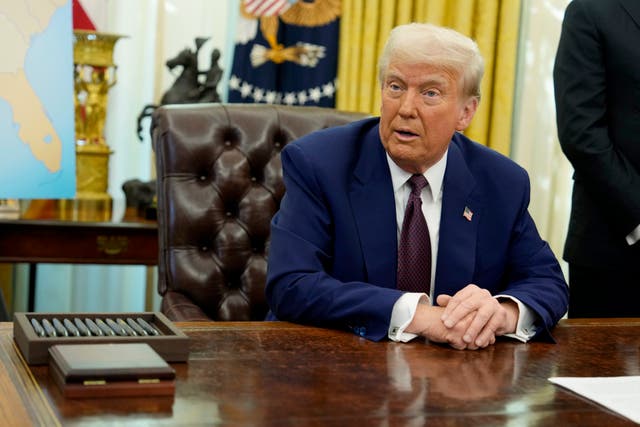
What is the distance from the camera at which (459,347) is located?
1949 mm

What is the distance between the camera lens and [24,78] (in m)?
3.17

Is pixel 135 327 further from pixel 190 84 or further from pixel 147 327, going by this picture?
pixel 190 84

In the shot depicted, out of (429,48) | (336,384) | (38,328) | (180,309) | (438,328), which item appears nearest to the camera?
(336,384)

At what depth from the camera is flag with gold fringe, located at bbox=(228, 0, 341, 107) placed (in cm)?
441

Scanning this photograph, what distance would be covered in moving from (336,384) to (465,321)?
0.49 m

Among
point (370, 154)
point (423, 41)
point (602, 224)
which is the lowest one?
point (602, 224)

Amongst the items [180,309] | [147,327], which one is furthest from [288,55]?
[147,327]

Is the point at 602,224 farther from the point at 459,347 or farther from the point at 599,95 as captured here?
the point at 459,347

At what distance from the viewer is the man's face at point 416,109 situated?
233 cm

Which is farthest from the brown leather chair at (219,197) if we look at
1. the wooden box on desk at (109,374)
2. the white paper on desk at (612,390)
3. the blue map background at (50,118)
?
the white paper on desk at (612,390)

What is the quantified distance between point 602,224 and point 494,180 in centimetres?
69

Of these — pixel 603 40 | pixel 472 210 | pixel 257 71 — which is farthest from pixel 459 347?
pixel 257 71

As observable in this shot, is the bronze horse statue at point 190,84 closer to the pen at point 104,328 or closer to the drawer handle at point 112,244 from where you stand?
the drawer handle at point 112,244

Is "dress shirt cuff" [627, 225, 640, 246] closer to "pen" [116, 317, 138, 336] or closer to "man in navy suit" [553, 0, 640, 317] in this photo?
"man in navy suit" [553, 0, 640, 317]
